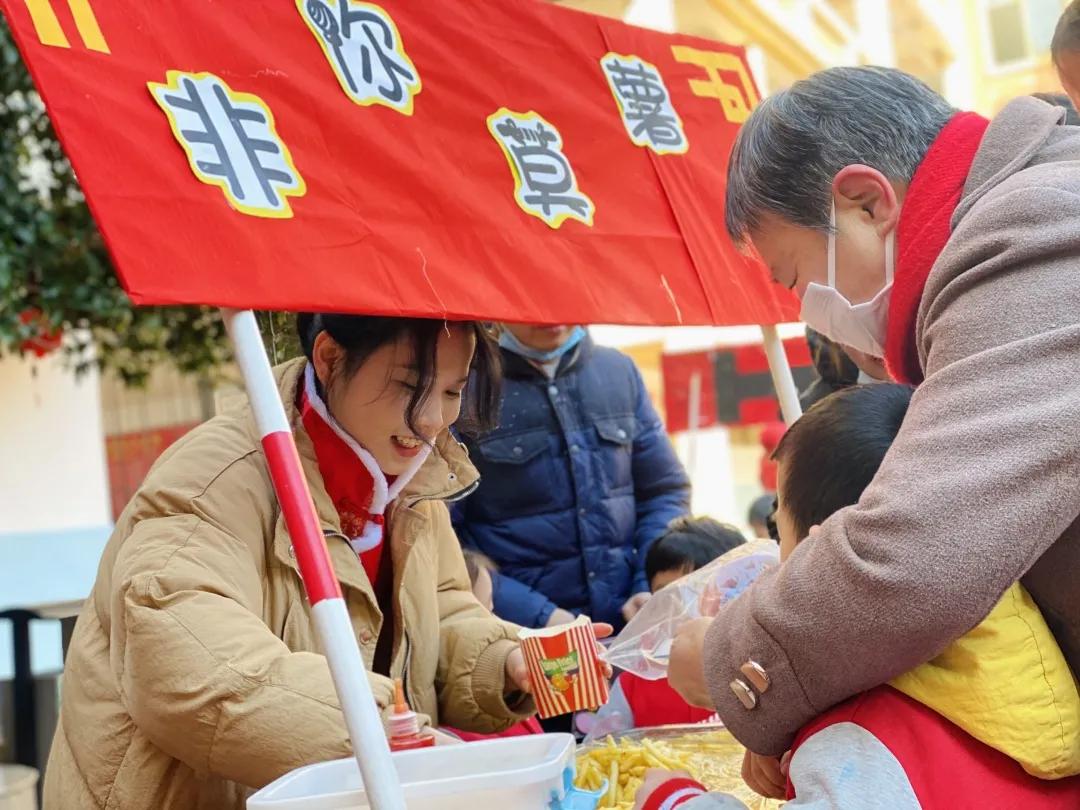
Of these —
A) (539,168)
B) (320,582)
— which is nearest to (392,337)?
(539,168)

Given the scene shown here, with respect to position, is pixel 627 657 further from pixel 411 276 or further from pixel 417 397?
pixel 411 276

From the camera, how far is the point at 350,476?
2072 mm

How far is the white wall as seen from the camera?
6.95m

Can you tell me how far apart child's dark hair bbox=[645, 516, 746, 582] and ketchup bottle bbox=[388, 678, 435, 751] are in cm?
144

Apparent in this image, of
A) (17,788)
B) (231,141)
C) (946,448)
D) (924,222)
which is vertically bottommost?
(17,788)

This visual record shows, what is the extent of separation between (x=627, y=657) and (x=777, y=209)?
894 millimetres

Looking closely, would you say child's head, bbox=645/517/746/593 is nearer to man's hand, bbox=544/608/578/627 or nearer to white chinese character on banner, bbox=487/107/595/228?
man's hand, bbox=544/608/578/627

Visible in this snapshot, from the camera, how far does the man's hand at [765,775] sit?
1515 mm

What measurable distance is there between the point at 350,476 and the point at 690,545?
1.25 metres

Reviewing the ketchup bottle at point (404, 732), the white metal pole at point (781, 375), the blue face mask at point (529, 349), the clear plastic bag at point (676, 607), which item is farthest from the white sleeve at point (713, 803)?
the blue face mask at point (529, 349)

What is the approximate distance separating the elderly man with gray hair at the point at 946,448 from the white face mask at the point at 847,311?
4cm

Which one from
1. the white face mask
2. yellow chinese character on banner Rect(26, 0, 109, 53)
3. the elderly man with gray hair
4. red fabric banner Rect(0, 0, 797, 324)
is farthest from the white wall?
the elderly man with gray hair

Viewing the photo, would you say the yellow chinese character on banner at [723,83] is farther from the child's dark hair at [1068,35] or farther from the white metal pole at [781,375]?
the child's dark hair at [1068,35]

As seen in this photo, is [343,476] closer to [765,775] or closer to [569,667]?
[569,667]
